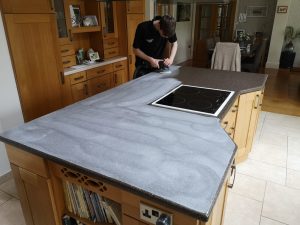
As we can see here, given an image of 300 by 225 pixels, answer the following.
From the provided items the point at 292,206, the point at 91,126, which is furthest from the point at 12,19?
the point at 292,206

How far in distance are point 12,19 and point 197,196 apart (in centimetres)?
222

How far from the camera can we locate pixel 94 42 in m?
3.79

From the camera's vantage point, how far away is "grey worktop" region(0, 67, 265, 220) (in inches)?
36.3

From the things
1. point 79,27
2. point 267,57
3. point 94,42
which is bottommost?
point 267,57

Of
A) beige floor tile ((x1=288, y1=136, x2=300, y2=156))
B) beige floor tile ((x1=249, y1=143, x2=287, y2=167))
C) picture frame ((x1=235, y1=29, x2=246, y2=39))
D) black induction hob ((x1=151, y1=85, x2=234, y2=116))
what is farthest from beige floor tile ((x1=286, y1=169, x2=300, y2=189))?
picture frame ((x1=235, y1=29, x2=246, y2=39))

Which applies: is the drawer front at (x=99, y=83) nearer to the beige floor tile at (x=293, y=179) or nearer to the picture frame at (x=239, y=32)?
the beige floor tile at (x=293, y=179)

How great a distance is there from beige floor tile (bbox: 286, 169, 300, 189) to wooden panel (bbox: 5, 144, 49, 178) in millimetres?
2152

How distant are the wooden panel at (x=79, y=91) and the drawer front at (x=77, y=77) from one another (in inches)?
2.0

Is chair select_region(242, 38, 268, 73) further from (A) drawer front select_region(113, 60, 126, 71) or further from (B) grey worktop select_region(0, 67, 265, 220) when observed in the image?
(B) grey worktop select_region(0, 67, 265, 220)

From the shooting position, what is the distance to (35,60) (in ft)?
8.04

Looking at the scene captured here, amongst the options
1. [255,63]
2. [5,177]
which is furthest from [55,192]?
[255,63]

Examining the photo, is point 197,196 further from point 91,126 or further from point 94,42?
point 94,42

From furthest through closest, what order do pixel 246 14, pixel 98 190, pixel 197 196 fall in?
pixel 246 14 → pixel 98 190 → pixel 197 196

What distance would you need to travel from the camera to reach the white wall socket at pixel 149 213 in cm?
96
